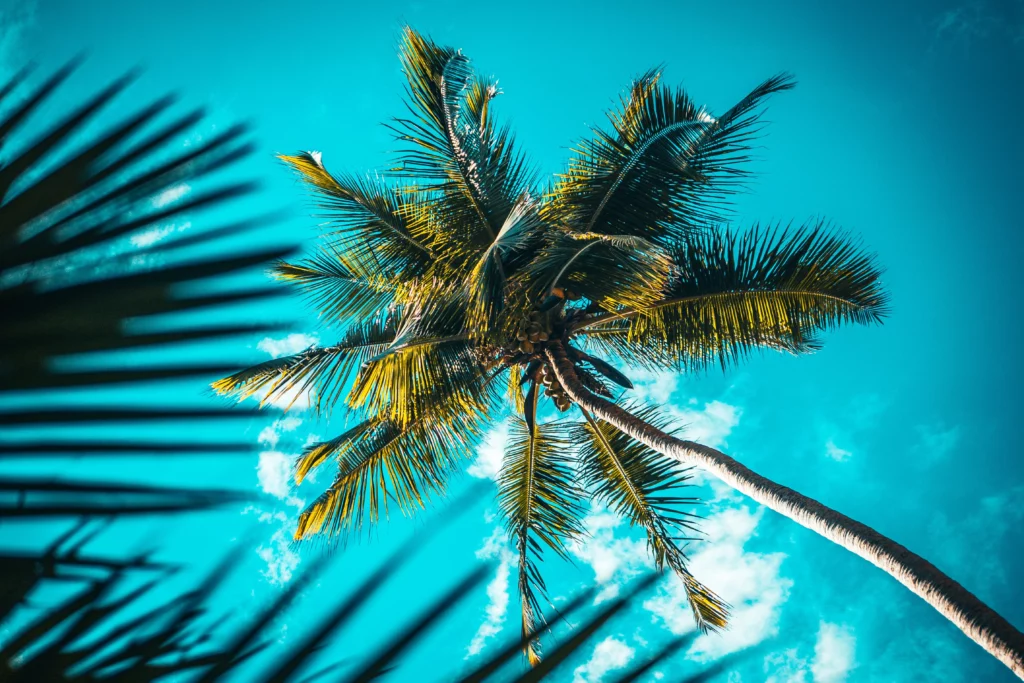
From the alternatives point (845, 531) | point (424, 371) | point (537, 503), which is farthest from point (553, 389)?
point (845, 531)

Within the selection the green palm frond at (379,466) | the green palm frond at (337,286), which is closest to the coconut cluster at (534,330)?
the green palm frond at (379,466)

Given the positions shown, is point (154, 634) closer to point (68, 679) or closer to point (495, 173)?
point (68, 679)

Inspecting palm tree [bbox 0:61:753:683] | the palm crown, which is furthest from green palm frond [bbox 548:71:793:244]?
palm tree [bbox 0:61:753:683]

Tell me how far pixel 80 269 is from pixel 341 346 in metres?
5.74

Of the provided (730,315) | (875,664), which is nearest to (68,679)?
(730,315)

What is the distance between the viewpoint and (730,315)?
6344mm

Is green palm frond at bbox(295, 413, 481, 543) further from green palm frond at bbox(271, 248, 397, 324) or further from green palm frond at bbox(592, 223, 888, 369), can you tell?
green palm frond at bbox(592, 223, 888, 369)

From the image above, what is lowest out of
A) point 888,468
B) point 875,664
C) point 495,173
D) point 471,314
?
point 875,664

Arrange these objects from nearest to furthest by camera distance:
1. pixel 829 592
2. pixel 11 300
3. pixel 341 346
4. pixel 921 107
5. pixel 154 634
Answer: pixel 11 300 → pixel 154 634 → pixel 341 346 → pixel 829 592 → pixel 921 107

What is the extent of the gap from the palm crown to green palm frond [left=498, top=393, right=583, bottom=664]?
23 millimetres

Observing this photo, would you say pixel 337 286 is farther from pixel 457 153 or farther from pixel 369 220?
pixel 457 153

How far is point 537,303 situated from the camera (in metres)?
7.17

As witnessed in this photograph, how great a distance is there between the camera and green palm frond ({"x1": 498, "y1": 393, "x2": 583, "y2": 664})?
25.8 feet

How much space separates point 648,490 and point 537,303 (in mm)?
2551
